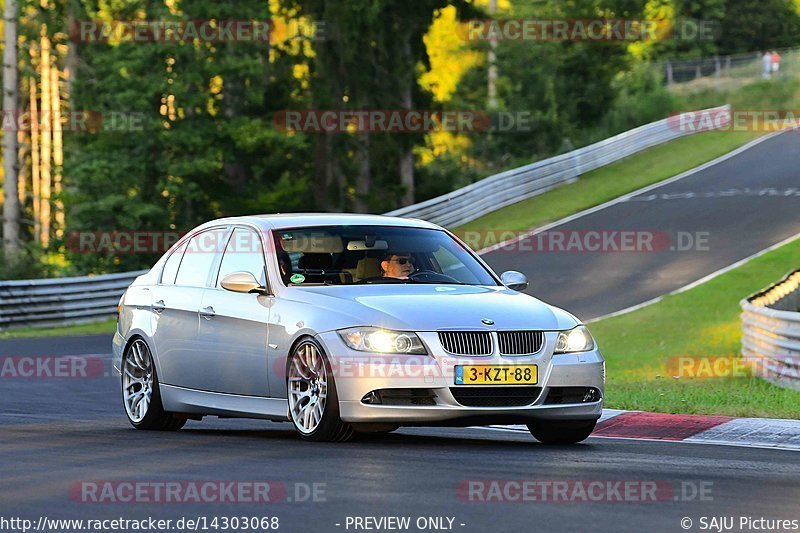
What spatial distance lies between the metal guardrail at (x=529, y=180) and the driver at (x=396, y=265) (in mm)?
26353

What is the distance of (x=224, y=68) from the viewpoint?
1976 inches

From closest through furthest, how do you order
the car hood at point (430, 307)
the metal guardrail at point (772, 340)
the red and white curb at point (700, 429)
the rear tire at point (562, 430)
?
the car hood at point (430, 307) < the rear tire at point (562, 430) < the red and white curb at point (700, 429) < the metal guardrail at point (772, 340)

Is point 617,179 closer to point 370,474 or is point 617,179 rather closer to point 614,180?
point 614,180

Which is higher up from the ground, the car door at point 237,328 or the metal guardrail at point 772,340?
the car door at point 237,328

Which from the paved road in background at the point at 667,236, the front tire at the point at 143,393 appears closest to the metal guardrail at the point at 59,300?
the paved road in background at the point at 667,236

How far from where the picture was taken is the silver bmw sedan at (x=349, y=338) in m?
11.4

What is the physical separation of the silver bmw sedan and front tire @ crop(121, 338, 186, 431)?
1cm

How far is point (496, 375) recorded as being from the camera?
1142 cm

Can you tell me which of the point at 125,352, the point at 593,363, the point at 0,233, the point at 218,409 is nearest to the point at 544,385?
the point at 593,363

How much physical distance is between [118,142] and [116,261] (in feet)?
15.4

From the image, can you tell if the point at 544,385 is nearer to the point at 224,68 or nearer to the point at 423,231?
the point at 423,231

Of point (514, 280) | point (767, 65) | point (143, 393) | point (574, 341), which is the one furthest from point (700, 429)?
point (767, 65)

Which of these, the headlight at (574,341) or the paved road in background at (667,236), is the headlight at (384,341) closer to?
the headlight at (574,341)

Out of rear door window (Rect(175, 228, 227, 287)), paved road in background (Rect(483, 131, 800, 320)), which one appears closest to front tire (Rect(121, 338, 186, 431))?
rear door window (Rect(175, 228, 227, 287))
